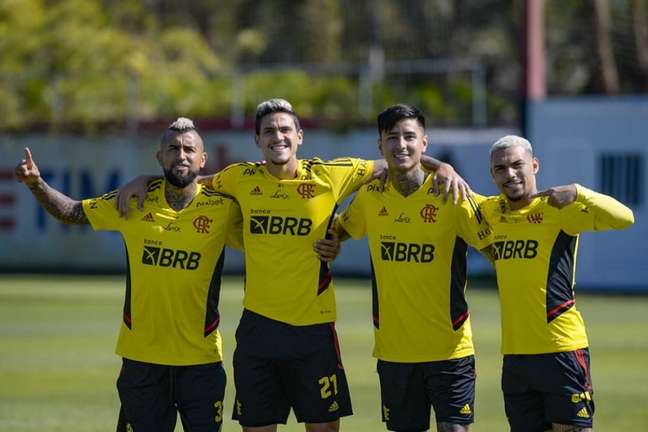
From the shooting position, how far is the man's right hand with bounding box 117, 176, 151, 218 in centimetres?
888

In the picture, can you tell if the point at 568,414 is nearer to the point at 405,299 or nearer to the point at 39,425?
the point at 405,299

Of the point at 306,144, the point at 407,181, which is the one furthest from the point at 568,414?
the point at 306,144

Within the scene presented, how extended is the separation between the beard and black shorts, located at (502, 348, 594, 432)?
2238mm

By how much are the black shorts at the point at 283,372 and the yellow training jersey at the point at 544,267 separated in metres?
1.10

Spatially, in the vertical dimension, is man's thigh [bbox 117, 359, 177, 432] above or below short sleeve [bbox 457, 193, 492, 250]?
below

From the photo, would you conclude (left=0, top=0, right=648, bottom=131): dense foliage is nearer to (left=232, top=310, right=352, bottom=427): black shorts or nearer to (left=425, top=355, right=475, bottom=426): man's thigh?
(left=232, top=310, right=352, bottom=427): black shorts

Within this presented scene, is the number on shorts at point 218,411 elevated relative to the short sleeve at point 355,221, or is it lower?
lower

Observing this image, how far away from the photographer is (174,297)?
870 cm

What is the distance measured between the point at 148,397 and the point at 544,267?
2498 mm

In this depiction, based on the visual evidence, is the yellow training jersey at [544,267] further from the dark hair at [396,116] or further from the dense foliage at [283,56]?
the dense foliage at [283,56]

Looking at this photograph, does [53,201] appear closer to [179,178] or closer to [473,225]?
[179,178]

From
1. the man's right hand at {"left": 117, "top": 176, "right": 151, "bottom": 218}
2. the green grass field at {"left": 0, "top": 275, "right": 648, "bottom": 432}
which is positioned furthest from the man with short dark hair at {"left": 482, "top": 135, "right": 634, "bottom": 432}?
the green grass field at {"left": 0, "top": 275, "right": 648, "bottom": 432}

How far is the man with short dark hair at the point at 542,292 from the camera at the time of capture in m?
8.41

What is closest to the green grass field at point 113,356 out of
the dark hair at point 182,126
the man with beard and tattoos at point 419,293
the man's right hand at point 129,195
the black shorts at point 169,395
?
the man with beard and tattoos at point 419,293
